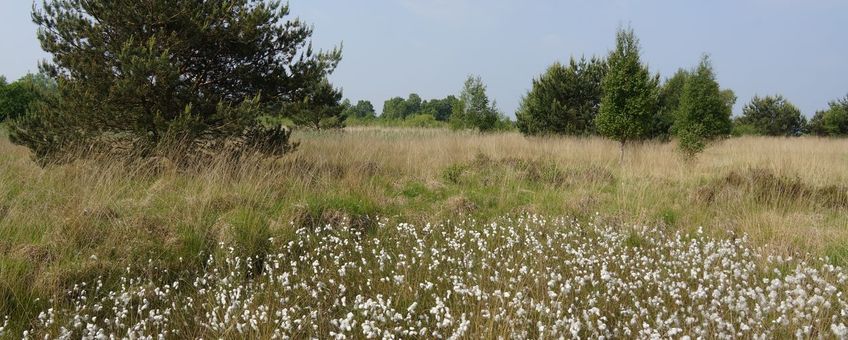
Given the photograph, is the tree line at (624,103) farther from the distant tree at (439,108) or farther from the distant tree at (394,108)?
the distant tree at (394,108)

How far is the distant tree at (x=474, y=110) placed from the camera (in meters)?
26.2

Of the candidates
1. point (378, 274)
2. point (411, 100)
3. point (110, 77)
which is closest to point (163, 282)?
point (378, 274)

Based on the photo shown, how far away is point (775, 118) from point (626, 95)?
3092cm

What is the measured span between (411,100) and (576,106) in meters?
96.9

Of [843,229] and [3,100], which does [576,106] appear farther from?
[3,100]

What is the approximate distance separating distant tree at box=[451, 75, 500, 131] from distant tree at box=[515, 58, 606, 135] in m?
5.03

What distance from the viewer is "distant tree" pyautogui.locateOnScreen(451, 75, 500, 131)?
85.9ft

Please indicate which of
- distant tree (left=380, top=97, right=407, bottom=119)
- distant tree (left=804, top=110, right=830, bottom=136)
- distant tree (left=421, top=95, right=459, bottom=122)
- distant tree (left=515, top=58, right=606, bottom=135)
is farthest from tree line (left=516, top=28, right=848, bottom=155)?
distant tree (left=380, top=97, right=407, bottom=119)

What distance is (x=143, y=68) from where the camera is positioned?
7.08 m

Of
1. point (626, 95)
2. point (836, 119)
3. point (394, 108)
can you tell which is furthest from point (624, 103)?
point (394, 108)

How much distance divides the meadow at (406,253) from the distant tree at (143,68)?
642 millimetres

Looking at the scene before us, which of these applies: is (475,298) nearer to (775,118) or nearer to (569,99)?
(569,99)

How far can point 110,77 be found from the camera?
7691 millimetres

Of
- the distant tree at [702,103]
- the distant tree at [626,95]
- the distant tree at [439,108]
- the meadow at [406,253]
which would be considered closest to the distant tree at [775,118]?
the distant tree at [702,103]
